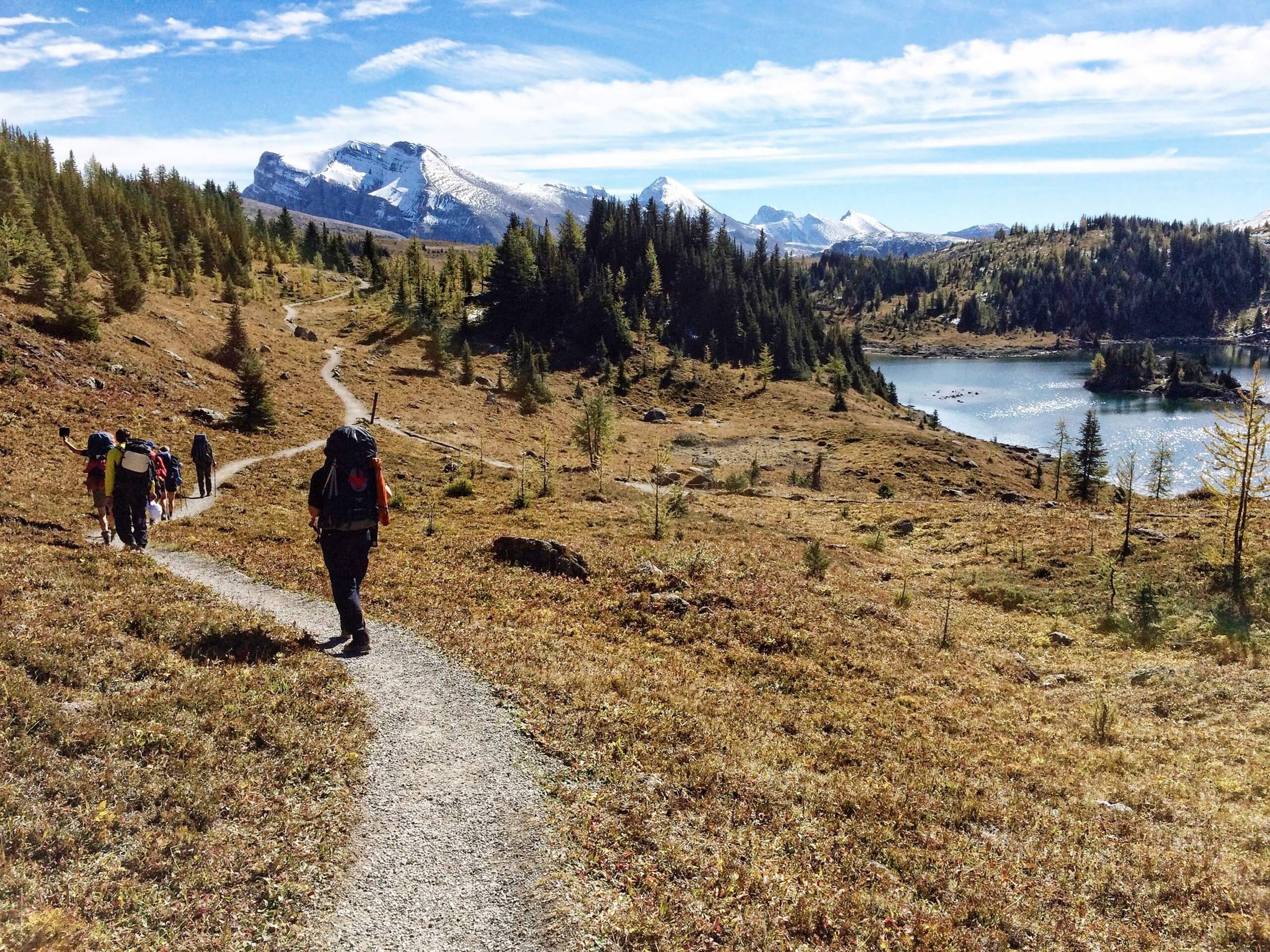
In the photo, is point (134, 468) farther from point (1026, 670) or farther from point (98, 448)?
point (1026, 670)

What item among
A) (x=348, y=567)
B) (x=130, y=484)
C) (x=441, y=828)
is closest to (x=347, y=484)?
(x=348, y=567)

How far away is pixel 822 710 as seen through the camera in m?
14.9

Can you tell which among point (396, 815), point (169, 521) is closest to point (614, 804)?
point (396, 815)

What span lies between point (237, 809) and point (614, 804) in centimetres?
472

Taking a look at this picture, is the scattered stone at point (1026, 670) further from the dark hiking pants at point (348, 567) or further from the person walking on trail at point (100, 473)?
the person walking on trail at point (100, 473)

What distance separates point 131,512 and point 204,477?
11165 mm

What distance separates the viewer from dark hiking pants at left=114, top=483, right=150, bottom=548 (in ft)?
60.3

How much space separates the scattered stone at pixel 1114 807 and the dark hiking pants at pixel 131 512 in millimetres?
23746

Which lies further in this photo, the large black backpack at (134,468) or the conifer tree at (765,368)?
the conifer tree at (765,368)

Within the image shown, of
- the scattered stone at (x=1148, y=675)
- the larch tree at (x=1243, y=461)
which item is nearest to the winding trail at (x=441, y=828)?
the scattered stone at (x=1148, y=675)

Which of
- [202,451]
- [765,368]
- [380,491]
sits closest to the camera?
[380,491]

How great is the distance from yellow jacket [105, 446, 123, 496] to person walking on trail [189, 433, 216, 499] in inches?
411

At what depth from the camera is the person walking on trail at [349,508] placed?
1281cm

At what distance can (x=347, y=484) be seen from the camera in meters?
12.8
